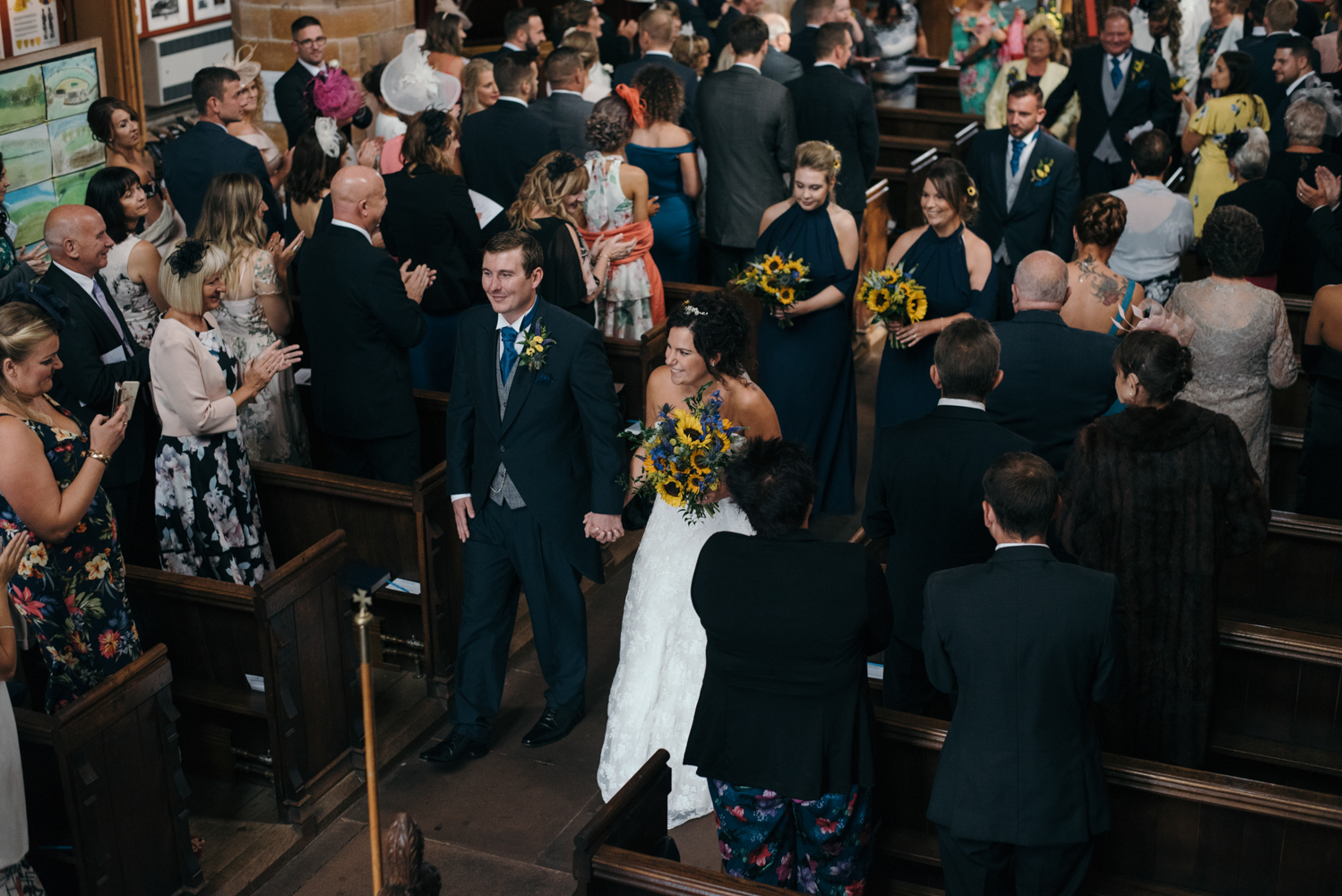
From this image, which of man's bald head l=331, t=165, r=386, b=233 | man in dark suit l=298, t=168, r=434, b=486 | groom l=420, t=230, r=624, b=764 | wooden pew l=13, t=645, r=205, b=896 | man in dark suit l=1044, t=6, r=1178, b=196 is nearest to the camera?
wooden pew l=13, t=645, r=205, b=896

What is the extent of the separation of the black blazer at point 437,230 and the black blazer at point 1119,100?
179 inches

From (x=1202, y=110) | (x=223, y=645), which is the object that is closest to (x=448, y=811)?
(x=223, y=645)

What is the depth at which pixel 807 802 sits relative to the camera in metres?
3.28

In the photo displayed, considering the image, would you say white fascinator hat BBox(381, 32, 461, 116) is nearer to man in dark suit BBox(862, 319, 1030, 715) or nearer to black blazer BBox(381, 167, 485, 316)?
black blazer BBox(381, 167, 485, 316)

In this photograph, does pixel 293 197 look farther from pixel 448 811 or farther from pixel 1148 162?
pixel 1148 162

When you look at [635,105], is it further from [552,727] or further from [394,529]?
[552,727]

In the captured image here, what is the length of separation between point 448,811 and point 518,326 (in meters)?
1.57

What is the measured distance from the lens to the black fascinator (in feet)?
14.7

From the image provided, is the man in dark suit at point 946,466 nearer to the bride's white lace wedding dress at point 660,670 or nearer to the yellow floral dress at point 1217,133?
the bride's white lace wedding dress at point 660,670

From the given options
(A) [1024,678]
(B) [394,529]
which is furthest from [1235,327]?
(B) [394,529]

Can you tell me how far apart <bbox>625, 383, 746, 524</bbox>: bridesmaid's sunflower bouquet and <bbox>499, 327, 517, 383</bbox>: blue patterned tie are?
60 cm

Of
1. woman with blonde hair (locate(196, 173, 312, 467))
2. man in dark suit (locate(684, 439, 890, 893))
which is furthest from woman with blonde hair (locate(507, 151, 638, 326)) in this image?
man in dark suit (locate(684, 439, 890, 893))

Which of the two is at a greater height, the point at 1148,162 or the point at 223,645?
the point at 1148,162

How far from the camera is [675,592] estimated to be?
420 centimetres
